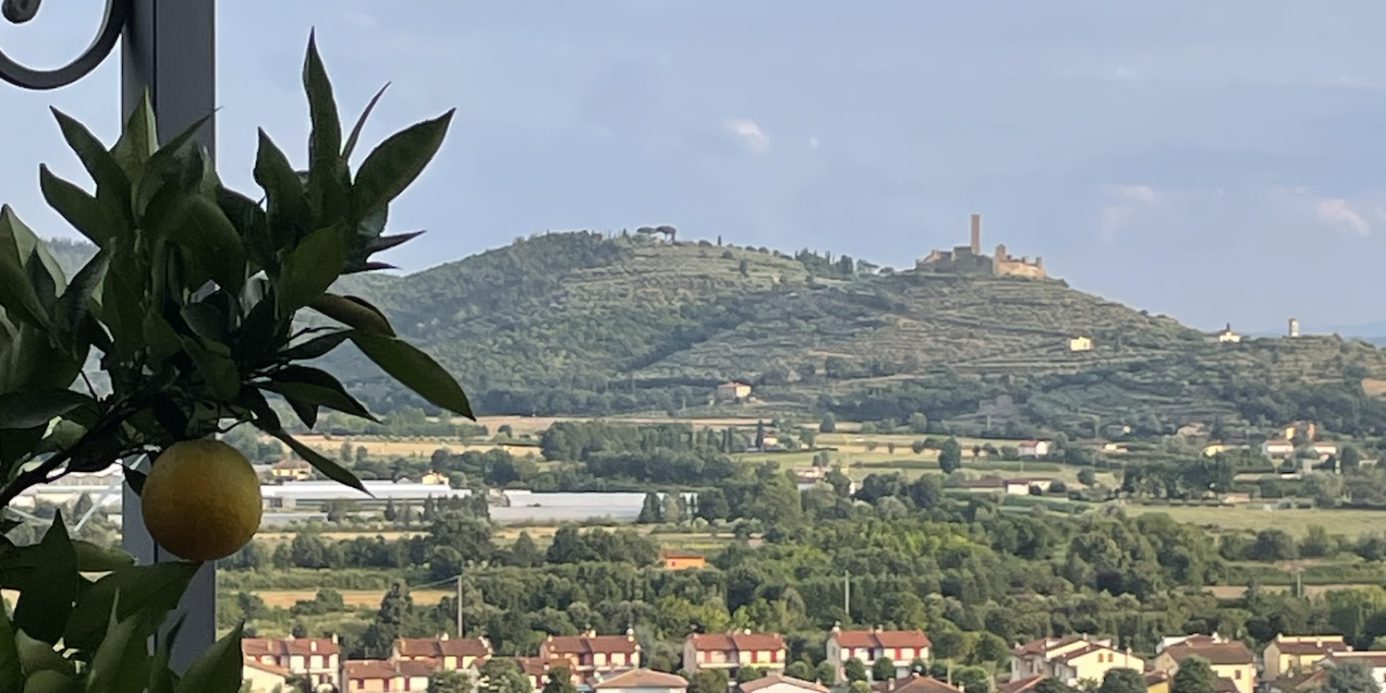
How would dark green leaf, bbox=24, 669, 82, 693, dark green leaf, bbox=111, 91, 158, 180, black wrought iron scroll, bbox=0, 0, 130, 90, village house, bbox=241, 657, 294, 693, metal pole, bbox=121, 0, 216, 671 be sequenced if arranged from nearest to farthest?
dark green leaf, bbox=24, 669, 82, 693
dark green leaf, bbox=111, 91, 158, 180
black wrought iron scroll, bbox=0, 0, 130, 90
metal pole, bbox=121, 0, 216, 671
village house, bbox=241, 657, 294, 693

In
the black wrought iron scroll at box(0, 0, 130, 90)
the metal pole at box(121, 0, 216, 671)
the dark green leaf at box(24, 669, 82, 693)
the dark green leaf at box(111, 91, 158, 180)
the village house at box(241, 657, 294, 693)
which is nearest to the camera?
the dark green leaf at box(24, 669, 82, 693)

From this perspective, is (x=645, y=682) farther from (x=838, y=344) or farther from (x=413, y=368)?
(x=413, y=368)

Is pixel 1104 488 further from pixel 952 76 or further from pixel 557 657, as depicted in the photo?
pixel 557 657

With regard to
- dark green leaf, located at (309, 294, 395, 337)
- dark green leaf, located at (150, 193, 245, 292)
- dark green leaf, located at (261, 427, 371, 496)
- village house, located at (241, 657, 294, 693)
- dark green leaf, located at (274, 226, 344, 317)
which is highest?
dark green leaf, located at (150, 193, 245, 292)

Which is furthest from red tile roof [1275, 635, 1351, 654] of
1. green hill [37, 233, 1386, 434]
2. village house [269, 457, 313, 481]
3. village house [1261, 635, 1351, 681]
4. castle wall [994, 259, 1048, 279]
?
village house [269, 457, 313, 481]


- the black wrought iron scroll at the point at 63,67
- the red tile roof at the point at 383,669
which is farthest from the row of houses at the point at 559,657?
Answer: the black wrought iron scroll at the point at 63,67

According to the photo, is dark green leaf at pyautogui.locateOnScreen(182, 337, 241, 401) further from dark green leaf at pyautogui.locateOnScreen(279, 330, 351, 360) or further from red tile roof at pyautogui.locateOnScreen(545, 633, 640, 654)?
red tile roof at pyautogui.locateOnScreen(545, 633, 640, 654)

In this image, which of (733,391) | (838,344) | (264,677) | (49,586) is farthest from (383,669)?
(49,586)
